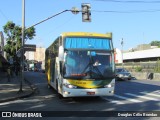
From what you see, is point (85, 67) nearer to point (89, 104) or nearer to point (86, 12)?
point (89, 104)

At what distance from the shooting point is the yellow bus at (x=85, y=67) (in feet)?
60.5

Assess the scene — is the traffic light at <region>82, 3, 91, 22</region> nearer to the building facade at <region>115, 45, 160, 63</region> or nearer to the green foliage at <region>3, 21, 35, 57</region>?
the building facade at <region>115, 45, 160, 63</region>

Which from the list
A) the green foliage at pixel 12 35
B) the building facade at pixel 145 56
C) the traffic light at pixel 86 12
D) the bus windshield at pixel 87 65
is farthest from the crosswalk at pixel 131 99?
the green foliage at pixel 12 35

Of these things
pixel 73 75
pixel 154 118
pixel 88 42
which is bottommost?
pixel 154 118

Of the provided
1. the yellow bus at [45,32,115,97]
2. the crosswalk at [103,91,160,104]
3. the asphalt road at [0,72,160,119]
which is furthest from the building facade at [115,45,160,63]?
the yellow bus at [45,32,115,97]

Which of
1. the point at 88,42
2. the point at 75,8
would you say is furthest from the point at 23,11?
the point at 88,42

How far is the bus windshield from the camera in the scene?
1848 centimetres

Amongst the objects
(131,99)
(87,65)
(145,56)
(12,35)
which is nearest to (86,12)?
(131,99)

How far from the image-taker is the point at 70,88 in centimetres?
1839

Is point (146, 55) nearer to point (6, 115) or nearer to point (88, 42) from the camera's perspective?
point (88, 42)

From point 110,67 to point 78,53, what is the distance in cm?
173

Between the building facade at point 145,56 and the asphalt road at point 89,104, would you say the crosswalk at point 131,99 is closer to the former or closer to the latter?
the asphalt road at point 89,104

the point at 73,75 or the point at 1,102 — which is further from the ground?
the point at 73,75

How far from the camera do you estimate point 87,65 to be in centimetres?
1858
